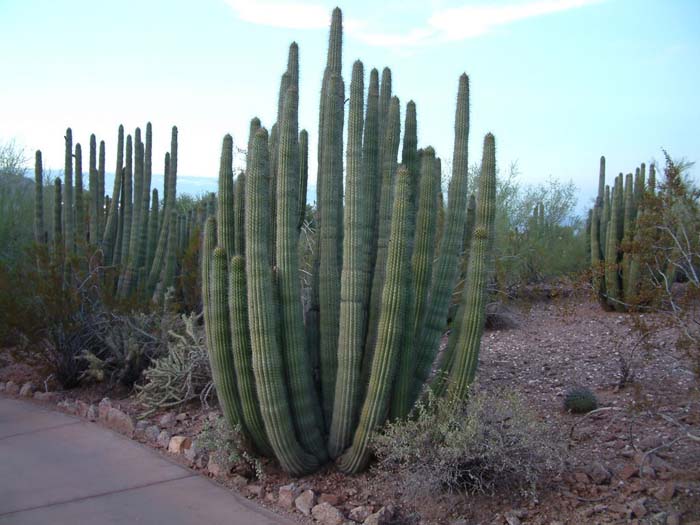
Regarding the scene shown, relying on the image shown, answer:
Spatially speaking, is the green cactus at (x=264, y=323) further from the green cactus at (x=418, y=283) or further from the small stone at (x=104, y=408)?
the small stone at (x=104, y=408)

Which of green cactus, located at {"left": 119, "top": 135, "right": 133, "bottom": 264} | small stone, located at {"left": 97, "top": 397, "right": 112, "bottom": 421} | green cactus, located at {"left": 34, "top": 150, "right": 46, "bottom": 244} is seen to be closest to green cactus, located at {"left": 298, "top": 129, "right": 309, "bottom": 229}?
small stone, located at {"left": 97, "top": 397, "right": 112, "bottom": 421}

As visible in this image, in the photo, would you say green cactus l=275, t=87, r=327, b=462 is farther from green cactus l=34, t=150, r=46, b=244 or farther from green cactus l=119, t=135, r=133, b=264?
green cactus l=34, t=150, r=46, b=244

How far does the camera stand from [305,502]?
16.9 feet

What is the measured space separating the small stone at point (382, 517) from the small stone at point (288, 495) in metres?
0.72

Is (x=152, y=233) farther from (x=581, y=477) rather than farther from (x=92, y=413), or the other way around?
(x=581, y=477)

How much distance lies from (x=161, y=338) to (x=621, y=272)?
25.2 ft

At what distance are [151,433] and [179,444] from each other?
0.58 meters

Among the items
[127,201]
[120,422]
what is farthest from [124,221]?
[120,422]

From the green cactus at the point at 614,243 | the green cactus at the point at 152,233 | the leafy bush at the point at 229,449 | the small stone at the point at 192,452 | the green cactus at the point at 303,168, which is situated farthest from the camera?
the green cactus at the point at 614,243

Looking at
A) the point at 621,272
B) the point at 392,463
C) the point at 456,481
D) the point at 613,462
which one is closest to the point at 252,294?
the point at 392,463

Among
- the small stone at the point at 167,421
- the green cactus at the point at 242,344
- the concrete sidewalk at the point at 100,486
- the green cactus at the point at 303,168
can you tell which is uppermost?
the green cactus at the point at 303,168

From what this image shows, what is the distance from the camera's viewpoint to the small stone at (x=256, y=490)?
18.0 ft

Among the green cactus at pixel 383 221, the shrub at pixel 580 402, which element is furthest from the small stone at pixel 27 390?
the shrub at pixel 580 402

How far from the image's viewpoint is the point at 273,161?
641cm
